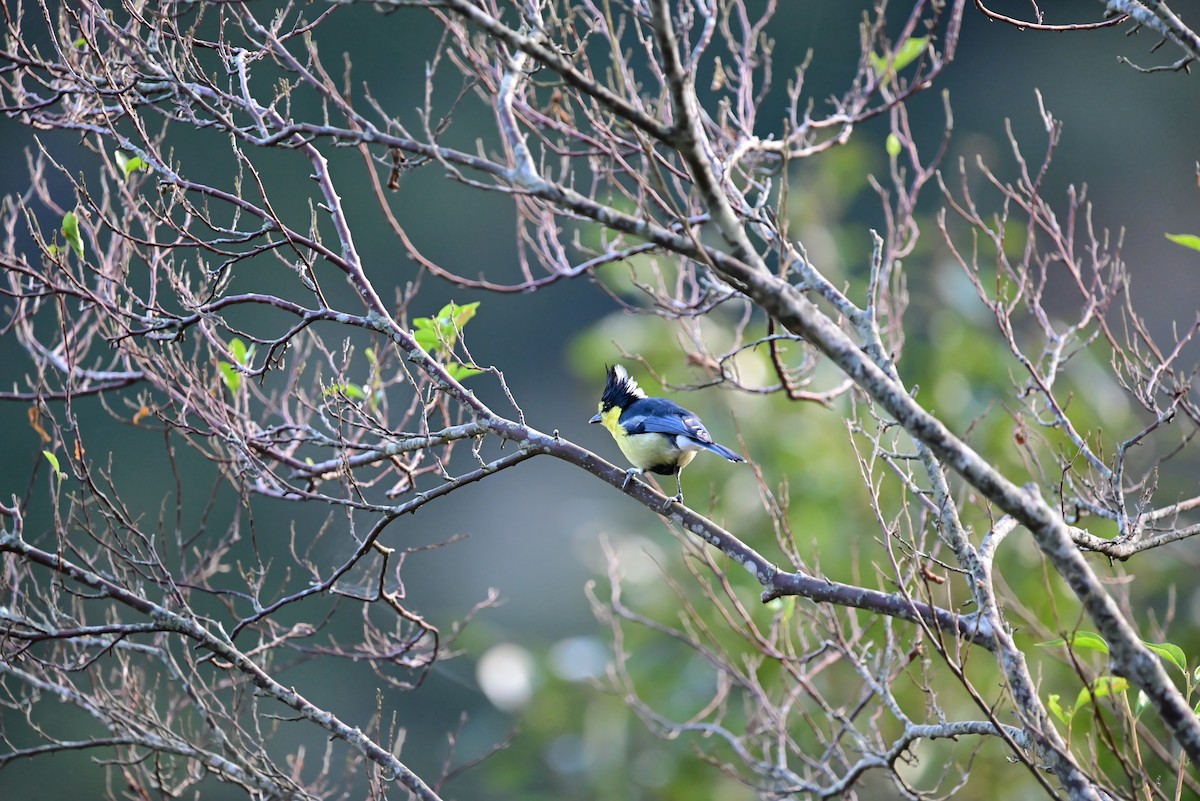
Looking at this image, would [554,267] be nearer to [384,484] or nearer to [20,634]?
[20,634]

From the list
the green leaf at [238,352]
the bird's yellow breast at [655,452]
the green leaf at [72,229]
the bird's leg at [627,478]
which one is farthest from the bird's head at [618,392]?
the green leaf at [72,229]

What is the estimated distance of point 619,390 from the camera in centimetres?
374

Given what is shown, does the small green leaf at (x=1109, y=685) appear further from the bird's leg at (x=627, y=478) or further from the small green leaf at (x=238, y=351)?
the small green leaf at (x=238, y=351)

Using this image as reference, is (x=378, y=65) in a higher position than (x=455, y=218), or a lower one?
higher

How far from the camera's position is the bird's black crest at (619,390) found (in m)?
3.71

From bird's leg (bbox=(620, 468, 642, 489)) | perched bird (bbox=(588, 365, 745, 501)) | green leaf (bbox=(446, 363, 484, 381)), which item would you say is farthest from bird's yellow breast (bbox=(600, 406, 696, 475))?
green leaf (bbox=(446, 363, 484, 381))

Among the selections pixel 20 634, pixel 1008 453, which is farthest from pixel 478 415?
pixel 1008 453

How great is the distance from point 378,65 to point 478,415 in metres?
7.58

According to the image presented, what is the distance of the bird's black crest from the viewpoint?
3709 mm

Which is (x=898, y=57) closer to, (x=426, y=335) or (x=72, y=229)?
(x=426, y=335)

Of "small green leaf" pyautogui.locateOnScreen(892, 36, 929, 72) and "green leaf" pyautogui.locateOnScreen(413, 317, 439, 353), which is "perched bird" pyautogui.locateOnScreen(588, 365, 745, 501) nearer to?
"green leaf" pyautogui.locateOnScreen(413, 317, 439, 353)

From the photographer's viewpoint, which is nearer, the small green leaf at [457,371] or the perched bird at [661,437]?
the small green leaf at [457,371]

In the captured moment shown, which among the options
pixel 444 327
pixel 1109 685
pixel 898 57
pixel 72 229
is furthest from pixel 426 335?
pixel 1109 685

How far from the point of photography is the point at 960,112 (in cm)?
923
